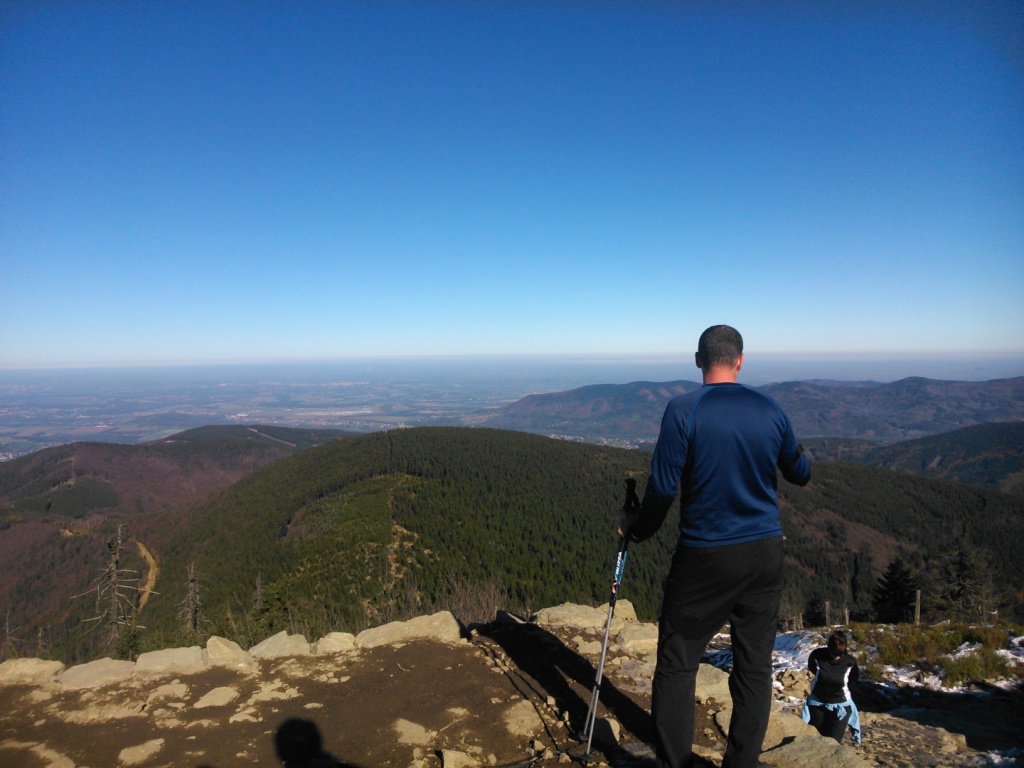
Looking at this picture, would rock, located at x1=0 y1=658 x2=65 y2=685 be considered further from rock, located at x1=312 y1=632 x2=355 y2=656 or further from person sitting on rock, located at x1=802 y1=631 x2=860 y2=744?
person sitting on rock, located at x1=802 y1=631 x2=860 y2=744

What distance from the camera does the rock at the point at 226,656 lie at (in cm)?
512

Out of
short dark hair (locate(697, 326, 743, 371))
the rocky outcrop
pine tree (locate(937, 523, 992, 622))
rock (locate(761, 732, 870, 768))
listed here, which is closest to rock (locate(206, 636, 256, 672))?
the rocky outcrop

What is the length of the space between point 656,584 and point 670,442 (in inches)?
1877

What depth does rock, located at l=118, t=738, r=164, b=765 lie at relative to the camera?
3544mm

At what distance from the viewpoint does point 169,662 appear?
16.7 ft

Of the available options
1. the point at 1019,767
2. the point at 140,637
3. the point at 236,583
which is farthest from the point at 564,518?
the point at 1019,767

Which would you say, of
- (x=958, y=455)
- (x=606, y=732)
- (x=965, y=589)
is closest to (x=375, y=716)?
(x=606, y=732)

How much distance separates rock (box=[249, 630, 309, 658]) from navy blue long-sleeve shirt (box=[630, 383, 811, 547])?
15.9 feet

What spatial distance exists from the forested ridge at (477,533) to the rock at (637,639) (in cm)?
751

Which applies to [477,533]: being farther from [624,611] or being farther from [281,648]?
[281,648]

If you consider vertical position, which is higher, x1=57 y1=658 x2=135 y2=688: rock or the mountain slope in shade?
x1=57 y1=658 x2=135 y2=688: rock

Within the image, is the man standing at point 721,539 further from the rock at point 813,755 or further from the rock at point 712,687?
the rock at point 712,687

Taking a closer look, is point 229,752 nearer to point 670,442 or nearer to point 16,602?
point 670,442

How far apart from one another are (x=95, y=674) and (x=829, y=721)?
291 inches
